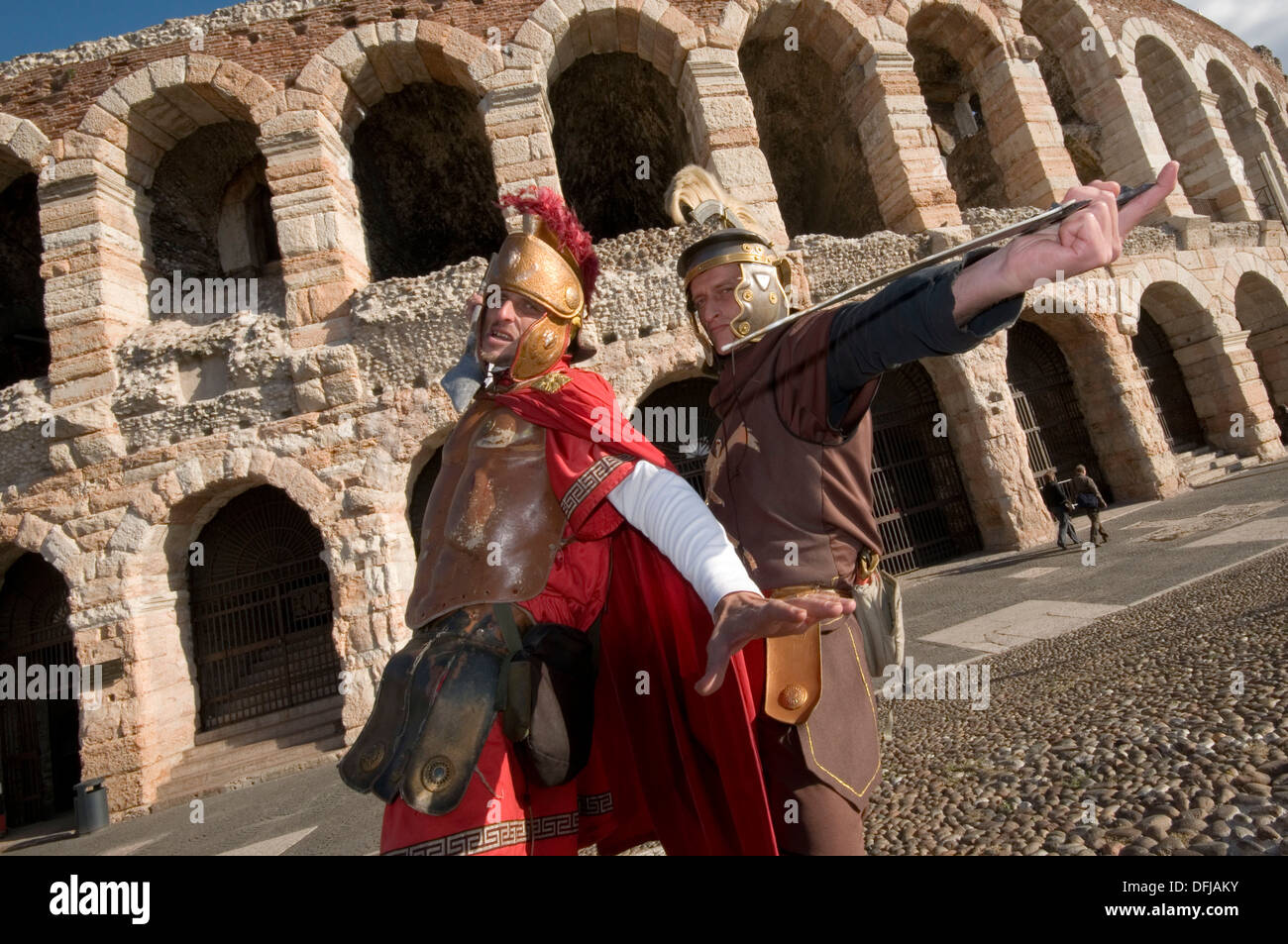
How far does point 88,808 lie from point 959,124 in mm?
17414

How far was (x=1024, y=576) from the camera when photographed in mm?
6246

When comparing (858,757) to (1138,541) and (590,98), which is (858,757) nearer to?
(1138,541)

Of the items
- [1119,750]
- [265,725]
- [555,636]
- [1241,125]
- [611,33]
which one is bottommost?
[1119,750]

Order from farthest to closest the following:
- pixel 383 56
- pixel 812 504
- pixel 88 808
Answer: pixel 383 56 < pixel 88 808 < pixel 812 504

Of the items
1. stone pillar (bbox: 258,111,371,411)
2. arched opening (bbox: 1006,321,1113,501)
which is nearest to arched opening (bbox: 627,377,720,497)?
stone pillar (bbox: 258,111,371,411)

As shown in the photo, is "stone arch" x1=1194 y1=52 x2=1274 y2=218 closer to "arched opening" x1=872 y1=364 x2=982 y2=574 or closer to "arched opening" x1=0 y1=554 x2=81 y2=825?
"arched opening" x1=872 y1=364 x2=982 y2=574

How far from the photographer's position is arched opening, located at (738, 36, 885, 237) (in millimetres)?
10086

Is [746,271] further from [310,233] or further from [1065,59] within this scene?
[1065,59]

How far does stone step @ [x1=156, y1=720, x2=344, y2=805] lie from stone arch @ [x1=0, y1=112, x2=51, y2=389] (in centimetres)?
716

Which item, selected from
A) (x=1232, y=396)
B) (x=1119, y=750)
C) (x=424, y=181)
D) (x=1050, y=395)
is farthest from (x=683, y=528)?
(x=1232, y=396)

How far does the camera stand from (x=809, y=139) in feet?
37.1

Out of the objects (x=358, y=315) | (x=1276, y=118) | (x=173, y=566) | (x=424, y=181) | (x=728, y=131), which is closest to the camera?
(x=358, y=315)

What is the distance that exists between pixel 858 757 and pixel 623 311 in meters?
6.67
